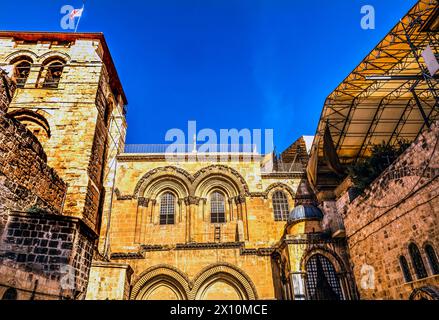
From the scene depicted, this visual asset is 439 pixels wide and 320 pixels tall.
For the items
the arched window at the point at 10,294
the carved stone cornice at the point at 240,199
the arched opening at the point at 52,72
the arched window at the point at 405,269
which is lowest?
the arched window at the point at 10,294

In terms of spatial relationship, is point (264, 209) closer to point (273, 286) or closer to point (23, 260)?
point (273, 286)

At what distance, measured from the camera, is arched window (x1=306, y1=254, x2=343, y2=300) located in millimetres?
12477

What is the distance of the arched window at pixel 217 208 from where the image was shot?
16.2 m

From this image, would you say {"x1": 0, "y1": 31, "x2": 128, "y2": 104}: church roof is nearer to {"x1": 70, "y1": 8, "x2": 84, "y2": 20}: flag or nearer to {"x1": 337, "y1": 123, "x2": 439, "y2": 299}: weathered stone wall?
{"x1": 70, "y1": 8, "x2": 84, "y2": 20}: flag

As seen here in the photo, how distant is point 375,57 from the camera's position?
12.0m

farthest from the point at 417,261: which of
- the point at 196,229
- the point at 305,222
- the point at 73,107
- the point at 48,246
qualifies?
the point at 73,107

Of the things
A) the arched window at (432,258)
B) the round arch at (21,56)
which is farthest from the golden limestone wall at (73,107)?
the arched window at (432,258)

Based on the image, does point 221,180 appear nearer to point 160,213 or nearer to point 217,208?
point 217,208

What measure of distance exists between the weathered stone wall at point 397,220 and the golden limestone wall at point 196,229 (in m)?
4.83

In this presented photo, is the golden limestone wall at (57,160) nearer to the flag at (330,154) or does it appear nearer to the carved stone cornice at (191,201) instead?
the carved stone cornice at (191,201)

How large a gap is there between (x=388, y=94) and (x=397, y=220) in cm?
783

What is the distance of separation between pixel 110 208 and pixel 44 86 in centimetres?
713

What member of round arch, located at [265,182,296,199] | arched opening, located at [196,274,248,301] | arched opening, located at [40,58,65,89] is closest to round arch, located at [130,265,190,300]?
arched opening, located at [196,274,248,301]

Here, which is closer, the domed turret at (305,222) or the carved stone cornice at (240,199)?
the domed turret at (305,222)
